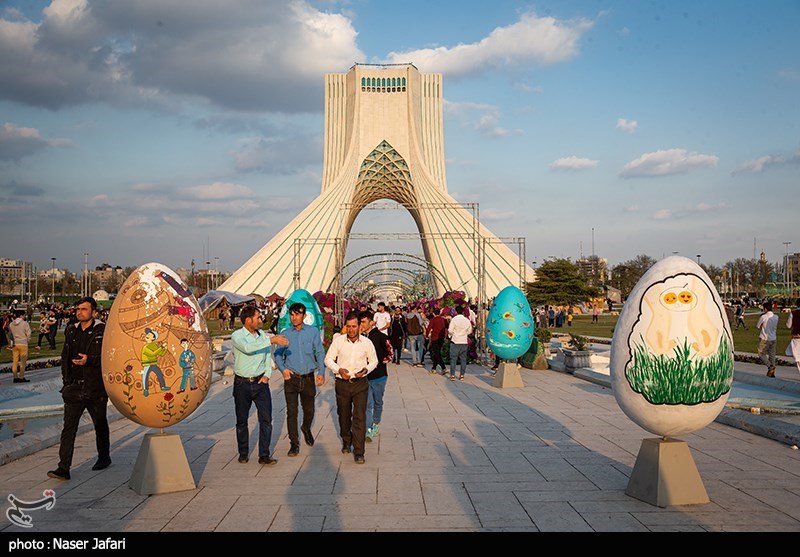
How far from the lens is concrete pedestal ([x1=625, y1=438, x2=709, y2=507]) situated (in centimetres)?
486

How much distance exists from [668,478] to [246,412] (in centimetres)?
372

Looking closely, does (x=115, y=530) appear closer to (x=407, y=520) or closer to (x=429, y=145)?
(x=407, y=520)

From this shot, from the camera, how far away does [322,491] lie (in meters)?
5.36

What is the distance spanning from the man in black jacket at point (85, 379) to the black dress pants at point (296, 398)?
1709 mm

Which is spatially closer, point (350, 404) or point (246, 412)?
point (246, 412)

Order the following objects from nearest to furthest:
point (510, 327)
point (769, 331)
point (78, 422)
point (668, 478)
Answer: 1. point (668, 478)
2. point (78, 422)
3. point (510, 327)
4. point (769, 331)

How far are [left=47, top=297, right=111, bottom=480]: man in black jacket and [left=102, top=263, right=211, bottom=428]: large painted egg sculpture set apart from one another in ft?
2.02

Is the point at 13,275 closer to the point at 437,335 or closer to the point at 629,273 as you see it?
the point at 629,273

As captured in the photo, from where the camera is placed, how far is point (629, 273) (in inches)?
3036

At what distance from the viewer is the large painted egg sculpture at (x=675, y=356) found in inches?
195

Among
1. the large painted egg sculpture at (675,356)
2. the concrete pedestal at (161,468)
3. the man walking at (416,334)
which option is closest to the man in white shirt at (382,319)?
the man walking at (416,334)

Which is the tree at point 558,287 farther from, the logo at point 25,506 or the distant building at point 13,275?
the distant building at point 13,275

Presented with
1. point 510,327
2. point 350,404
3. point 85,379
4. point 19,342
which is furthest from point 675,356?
point 19,342
